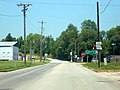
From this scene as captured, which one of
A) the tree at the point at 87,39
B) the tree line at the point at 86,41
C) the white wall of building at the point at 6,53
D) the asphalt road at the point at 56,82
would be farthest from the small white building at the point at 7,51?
the asphalt road at the point at 56,82

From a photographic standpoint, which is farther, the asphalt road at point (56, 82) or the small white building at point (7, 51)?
the small white building at point (7, 51)

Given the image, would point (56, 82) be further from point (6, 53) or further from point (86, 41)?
point (86, 41)

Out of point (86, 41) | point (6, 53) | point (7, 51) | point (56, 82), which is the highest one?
point (86, 41)

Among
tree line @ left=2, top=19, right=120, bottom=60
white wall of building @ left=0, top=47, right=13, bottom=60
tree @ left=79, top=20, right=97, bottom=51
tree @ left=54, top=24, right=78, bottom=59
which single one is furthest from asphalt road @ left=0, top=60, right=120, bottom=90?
tree @ left=54, top=24, right=78, bottom=59

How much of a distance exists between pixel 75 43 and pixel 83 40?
7.32 meters

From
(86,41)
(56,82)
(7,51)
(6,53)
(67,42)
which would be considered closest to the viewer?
(56,82)

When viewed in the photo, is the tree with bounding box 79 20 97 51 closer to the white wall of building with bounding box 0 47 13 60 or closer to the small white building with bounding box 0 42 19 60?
the small white building with bounding box 0 42 19 60

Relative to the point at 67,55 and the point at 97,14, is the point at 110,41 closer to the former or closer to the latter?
the point at 67,55

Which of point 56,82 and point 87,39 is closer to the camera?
point 56,82

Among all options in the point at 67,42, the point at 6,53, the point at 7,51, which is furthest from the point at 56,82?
the point at 67,42

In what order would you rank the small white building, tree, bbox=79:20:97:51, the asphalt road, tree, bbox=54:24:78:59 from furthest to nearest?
tree, bbox=54:24:78:59 < tree, bbox=79:20:97:51 < the small white building < the asphalt road

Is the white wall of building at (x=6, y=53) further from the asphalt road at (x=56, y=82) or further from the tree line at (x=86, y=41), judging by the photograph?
the asphalt road at (x=56, y=82)

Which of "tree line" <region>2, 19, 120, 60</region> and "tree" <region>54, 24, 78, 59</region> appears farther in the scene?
"tree" <region>54, 24, 78, 59</region>

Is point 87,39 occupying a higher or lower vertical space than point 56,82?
higher
